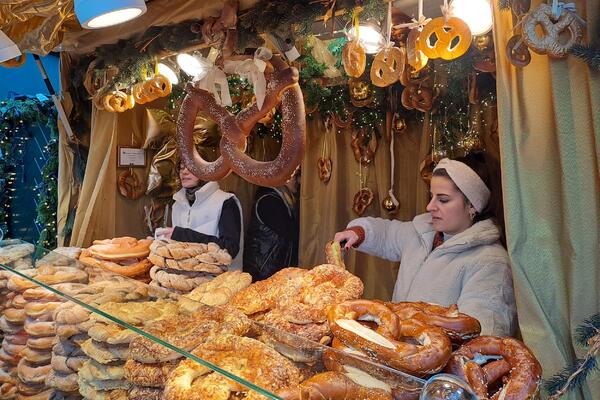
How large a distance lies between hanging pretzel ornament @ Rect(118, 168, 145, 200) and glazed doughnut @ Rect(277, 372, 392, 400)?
3.80 meters

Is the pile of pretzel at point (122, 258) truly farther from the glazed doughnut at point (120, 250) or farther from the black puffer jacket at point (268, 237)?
the black puffer jacket at point (268, 237)

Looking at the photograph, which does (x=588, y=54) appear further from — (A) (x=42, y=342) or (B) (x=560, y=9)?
(A) (x=42, y=342)

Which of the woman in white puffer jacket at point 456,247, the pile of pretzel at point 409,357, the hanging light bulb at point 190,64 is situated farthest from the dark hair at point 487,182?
the hanging light bulb at point 190,64

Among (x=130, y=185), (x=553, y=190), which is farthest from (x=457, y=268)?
(x=130, y=185)

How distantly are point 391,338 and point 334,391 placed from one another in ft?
0.84

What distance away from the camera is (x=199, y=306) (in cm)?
176

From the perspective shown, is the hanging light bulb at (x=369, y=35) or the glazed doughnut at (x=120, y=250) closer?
the hanging light bulb at (x=369, y=35)

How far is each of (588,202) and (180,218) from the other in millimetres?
2947

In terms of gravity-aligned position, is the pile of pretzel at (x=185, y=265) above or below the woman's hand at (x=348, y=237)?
below

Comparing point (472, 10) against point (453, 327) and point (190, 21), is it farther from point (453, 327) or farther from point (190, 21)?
point (190, 21)

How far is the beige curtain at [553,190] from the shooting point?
171 centimetres

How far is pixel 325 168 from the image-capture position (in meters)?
4.96

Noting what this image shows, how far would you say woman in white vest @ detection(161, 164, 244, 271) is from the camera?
3723 millimetres

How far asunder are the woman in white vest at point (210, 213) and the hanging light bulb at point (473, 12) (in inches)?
85.0
